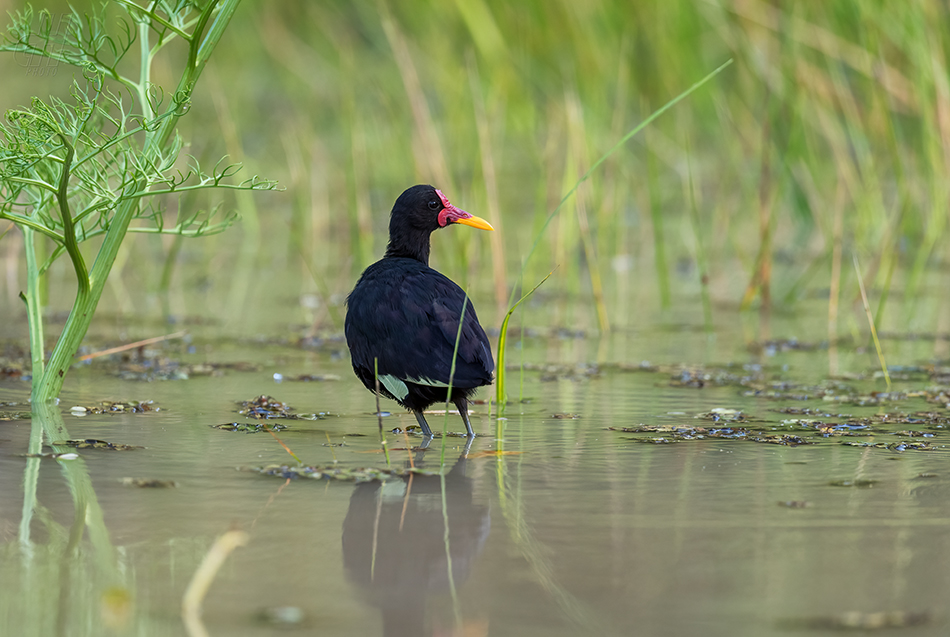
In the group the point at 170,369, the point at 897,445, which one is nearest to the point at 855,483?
the point at 897,445

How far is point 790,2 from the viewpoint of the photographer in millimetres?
6656

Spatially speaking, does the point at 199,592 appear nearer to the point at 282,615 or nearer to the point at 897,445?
the point at 282,615

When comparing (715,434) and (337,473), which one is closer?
(337,473)

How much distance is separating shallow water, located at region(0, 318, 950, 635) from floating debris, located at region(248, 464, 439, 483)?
0.12 feet

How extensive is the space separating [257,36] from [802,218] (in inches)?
279

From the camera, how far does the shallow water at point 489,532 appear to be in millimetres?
1933

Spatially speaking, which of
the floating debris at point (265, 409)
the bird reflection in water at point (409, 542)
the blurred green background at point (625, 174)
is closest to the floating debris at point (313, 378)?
the floating debris at point (265, 409)

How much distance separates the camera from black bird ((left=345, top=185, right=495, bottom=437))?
10.7ft

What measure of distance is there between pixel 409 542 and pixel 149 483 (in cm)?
70

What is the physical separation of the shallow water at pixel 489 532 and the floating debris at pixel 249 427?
0.05 m

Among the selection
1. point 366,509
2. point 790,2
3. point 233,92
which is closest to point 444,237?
point 790,2

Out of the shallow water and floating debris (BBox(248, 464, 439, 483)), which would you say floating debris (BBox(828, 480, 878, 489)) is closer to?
the shallow water

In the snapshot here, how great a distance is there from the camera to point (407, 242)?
4023 millimetres

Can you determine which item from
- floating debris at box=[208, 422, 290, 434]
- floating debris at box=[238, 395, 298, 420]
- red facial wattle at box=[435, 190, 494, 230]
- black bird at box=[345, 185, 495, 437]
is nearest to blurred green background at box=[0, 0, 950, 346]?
red facial wattle at box=[435, 190, 494, 230]
